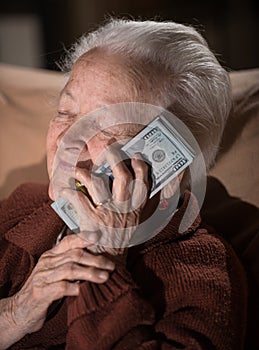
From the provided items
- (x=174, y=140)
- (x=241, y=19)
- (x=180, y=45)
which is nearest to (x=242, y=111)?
(x=180, y=45)

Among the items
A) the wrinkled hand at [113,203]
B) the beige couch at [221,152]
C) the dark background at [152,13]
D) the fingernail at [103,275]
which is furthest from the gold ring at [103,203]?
the dark background at [152,13]

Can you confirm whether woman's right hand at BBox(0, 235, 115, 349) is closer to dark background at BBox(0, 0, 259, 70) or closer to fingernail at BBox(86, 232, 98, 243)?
fingernail at BBox(86, 232, 98, 243)

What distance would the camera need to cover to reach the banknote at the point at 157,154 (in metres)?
0.97

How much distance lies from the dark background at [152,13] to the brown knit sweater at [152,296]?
2.35 metres

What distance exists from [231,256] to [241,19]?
2537mm

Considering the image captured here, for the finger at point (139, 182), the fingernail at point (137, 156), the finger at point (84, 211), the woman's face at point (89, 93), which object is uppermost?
the woman's face at point (89, 93)

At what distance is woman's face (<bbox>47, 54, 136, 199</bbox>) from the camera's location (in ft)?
3.34

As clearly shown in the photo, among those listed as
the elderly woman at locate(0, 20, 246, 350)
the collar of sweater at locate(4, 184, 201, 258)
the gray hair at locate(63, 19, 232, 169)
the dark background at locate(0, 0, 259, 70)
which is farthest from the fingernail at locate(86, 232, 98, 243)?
the dark background at locate(0, 0, 259, 70)

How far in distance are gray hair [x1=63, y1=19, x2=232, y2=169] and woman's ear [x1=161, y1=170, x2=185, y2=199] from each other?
92 mm

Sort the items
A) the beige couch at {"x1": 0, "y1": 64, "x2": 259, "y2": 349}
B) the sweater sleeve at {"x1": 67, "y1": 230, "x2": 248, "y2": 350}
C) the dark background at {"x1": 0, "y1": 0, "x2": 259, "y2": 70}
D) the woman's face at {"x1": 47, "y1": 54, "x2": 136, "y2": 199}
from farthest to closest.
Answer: the dark background at {"x1": 0, "y1": 0, "x2": 259, "y2": 70}, the beige couch at {"x1": 0, "y1": 64, "x2": 259, "y2": 349}, the woman's face at {"x1": 47, "y1": 54, "x2": 136, "y2": 199}, the sweater sleeve at {"x1": 67, "y1": 230, "x2": 248, "y2": 350}

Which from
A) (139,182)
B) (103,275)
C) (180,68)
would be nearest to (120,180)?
(139,182)

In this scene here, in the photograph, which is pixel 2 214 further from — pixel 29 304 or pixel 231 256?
pixel 231 256

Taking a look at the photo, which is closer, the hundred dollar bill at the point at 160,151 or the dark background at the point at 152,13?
the hundred dollar bill at the point at 160,151

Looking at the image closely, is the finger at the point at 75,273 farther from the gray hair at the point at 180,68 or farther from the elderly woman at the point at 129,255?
the gray hair at the point at 180,68
